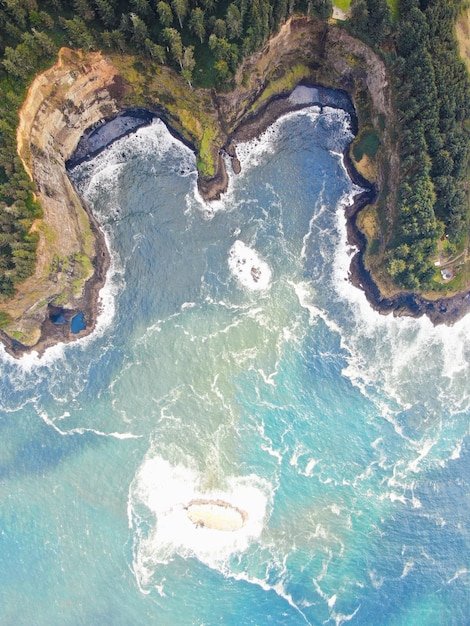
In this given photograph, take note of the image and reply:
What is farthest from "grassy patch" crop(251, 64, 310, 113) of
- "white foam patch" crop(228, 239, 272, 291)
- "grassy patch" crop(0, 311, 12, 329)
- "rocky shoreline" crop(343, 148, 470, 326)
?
"grassy patch" crop(0, 311, 12, 329)

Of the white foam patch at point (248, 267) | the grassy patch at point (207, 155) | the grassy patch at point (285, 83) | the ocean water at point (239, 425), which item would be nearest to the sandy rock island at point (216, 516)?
the ocean water at point (239, 425)

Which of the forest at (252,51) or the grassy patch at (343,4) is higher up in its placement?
the grassy patch at (343,4)

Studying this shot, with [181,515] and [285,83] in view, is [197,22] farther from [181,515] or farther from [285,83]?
[181,515]

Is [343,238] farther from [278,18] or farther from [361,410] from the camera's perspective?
[278,18]

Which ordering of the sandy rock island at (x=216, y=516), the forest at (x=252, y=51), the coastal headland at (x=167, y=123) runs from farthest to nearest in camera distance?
the sandy rock island at (x=216, y=516) < the coastal headland at (x=167, y=123) < the forest at (x=252, y=51)

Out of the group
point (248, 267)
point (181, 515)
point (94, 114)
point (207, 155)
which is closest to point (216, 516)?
point (181, 515)

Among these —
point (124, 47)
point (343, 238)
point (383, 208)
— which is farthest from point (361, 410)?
point (124, 47)

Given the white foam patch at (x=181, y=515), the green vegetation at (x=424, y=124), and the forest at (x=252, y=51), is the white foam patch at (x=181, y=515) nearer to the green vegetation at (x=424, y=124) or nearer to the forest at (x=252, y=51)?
the forest at (x=252, y=51)
